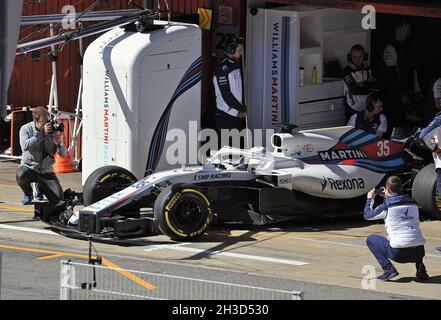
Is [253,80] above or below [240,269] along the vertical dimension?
above

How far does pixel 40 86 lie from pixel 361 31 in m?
6.10

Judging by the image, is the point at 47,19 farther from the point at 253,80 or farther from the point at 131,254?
the point at 131,254

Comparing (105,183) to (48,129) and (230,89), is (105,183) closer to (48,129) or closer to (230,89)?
(48,129)

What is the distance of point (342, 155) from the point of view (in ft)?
49.3

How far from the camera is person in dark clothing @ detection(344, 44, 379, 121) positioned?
18609 mm

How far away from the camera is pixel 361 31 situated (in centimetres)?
1981

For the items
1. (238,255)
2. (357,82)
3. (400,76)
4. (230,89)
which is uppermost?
(400,76)

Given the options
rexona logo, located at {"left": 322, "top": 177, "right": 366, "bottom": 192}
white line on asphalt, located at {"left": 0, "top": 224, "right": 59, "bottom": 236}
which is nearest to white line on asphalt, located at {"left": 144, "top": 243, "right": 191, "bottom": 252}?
white line on asphalt, located at {"left": 0, "top": 224, "right": 59, "bottom": 236}

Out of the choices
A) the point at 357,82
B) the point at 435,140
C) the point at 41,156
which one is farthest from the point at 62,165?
the point at 435,140

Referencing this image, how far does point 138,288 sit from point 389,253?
2.66 m

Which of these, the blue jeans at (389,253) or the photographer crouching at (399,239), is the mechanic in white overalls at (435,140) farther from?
the blue jeans at (389,253)

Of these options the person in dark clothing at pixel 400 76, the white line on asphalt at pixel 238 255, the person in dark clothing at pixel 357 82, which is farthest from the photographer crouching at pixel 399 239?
the person in dark clothing at pixel 400 76

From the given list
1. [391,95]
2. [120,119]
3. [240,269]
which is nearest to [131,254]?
[240,269]

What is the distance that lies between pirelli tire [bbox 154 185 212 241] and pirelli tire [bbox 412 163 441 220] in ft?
9.87
